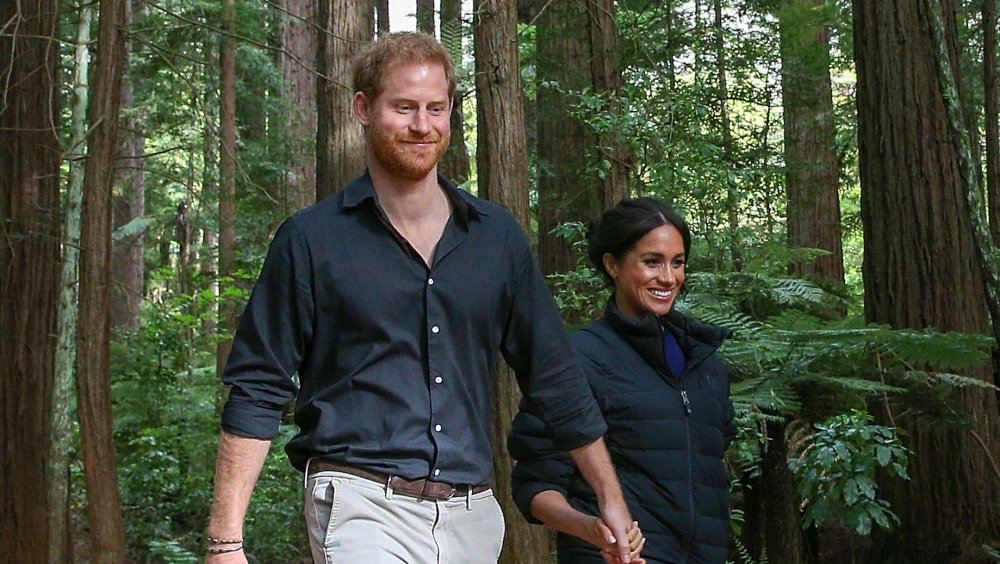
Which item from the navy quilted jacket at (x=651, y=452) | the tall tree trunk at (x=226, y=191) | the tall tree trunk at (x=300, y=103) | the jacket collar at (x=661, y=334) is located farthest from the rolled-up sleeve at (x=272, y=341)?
the tall tree trunk at (x=300, y=103)

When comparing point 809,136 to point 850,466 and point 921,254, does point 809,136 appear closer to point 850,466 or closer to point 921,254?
point 921,254

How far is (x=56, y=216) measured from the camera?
36.8 ft

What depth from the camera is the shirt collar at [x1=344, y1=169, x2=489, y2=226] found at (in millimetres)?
3385

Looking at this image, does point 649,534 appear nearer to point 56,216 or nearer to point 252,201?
point 56,216

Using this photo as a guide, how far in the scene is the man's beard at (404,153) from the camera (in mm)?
3383

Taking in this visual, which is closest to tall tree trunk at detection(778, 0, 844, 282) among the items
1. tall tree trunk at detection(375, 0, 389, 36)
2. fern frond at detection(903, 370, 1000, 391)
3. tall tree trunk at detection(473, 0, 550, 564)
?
fern frond at detection(903, 370, 1000, 391)

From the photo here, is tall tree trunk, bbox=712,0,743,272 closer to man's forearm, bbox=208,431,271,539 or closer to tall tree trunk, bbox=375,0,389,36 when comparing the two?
man's forearm, bbox=208,431,271,539

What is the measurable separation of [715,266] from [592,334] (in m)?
5.48

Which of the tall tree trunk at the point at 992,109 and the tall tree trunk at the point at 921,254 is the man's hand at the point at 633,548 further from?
the tall tree trunk at the point at 992,109

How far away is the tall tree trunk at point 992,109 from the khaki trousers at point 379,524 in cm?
1243

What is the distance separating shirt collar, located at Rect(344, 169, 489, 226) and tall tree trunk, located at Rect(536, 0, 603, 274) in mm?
7265

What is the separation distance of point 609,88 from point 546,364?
607 centimetres

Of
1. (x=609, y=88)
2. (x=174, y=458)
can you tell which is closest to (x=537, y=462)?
(x=609, y=88)

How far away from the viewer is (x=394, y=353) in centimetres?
329
